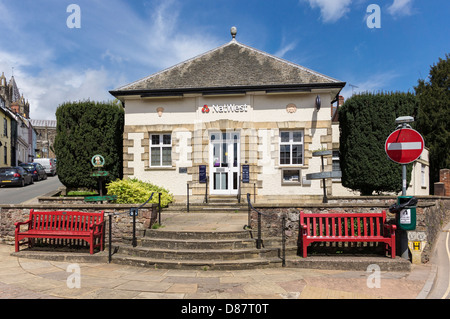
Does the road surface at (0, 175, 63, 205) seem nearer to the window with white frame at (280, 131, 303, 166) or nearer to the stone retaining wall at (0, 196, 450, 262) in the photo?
the stone retaining wall at (0, 196, 450, 262)

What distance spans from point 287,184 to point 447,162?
16.0 metres

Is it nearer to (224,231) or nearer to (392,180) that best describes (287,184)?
(392,180)

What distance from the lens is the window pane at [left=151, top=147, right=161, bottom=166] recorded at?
48.2ft

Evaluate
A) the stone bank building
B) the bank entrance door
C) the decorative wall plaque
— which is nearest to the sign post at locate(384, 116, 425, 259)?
the stone bank building

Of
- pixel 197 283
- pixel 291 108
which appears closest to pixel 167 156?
pixel 291 108

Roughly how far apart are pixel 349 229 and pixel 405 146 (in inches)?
90.6

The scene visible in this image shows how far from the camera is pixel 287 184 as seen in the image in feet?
45.7

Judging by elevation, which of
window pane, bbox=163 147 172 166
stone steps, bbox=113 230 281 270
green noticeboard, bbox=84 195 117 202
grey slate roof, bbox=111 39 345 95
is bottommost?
stone steps, bbox=113 230 281 270

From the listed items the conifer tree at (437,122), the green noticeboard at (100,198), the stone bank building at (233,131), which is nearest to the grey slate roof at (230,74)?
the stone bank building at (233,131)

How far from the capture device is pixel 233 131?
14297mm

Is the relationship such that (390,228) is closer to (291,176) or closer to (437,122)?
(291,176)

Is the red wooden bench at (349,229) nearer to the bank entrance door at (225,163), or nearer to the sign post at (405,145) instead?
the sign post at (405,145)

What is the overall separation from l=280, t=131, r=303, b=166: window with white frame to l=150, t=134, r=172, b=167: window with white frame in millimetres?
5120
